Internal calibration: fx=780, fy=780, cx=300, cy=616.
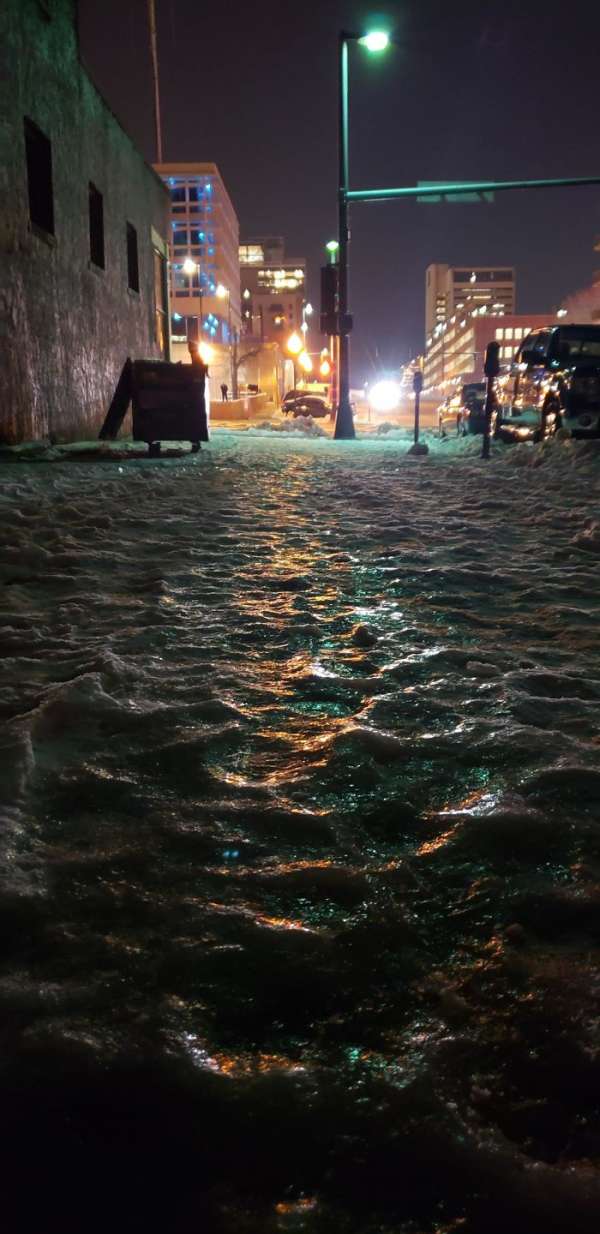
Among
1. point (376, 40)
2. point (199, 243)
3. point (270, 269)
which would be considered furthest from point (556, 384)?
point (270, 269)

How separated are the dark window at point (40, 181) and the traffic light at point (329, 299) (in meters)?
10.3

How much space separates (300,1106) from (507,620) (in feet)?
10.3

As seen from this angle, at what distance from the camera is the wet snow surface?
1184mm

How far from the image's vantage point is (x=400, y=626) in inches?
158

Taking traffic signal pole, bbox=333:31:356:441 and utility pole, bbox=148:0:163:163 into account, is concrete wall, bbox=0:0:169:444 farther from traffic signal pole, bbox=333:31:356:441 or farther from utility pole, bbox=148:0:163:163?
utility pole, bbox=148:0:163:163

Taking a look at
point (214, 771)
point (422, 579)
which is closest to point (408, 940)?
point (214, 771)

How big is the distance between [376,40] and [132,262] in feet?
26.4

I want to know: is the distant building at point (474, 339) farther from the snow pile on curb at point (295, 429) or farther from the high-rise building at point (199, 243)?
the snow pile on curb at point (295, 429)

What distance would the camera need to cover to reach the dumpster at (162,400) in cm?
1288

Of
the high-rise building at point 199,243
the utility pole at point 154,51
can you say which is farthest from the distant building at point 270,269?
the utility pole at point 154,51

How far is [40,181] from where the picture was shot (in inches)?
489

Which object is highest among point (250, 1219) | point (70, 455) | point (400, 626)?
point (70, 455)

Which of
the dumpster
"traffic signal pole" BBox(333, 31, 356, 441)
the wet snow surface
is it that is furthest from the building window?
the wet snow surface

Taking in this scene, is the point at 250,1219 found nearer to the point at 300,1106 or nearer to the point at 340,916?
the point at 300,1106
